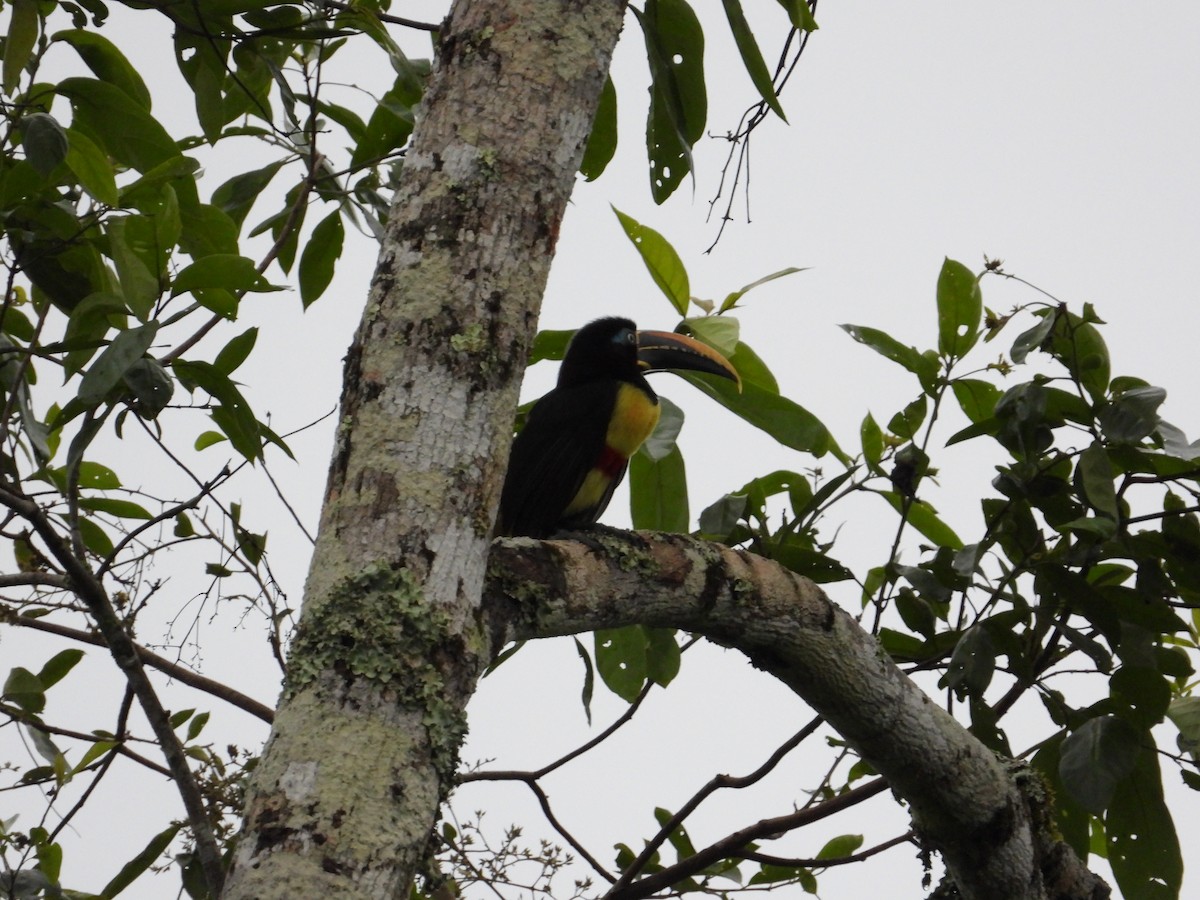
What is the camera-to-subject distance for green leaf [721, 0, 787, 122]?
2.32 m

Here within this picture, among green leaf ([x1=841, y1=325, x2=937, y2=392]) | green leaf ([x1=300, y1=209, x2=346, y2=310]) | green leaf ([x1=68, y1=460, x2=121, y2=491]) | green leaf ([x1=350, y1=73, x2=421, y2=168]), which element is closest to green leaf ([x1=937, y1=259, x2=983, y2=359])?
green leaf ([x1=841, y1=325, x2=937, y2=392])

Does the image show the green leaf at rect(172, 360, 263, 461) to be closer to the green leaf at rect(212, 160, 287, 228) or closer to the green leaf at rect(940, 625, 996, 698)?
the green leaf at rect(212, 160, 287, 228)

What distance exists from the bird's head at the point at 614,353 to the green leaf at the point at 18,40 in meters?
1.89

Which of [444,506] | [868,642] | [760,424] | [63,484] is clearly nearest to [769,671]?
[868,642]

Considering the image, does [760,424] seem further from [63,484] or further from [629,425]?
[63,484]

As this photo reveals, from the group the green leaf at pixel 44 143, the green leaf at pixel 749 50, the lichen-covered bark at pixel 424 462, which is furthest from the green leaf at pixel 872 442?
the green leaf at pixel 44 143

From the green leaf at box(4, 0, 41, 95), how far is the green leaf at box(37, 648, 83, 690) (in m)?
1.30

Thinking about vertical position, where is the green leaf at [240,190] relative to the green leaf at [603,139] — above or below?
above

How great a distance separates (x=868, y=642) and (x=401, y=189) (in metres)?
1.31

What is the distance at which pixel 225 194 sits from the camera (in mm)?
3174

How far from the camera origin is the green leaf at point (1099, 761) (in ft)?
7.88

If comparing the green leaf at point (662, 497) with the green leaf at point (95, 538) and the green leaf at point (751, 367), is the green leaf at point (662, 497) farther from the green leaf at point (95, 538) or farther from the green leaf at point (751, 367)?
the green leaf at point (95, 538)

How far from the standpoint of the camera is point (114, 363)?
79.0 inches

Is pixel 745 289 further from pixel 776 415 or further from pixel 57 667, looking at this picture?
pixel 57 667
